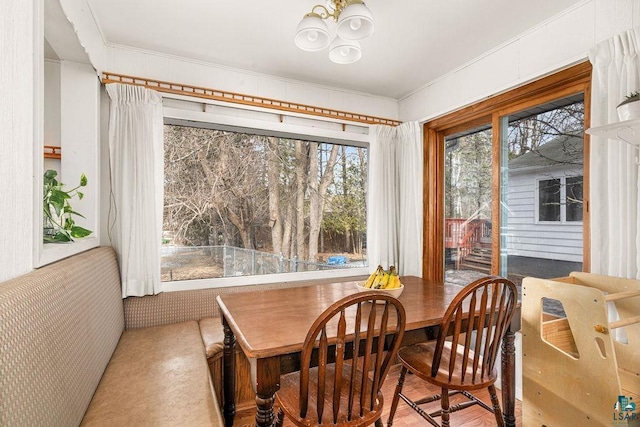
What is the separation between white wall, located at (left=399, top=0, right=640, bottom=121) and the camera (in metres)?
1.78

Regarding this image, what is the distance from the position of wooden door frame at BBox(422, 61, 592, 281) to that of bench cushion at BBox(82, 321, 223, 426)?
215 centimetres

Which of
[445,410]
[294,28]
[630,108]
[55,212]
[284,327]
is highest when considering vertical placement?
[294,28]

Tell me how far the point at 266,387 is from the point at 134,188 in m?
1.75

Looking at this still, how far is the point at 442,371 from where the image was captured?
1574 mm

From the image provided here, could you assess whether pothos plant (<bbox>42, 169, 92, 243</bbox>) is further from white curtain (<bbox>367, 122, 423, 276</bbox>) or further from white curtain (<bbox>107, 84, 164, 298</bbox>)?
white curtain (<bbox>367, 122, 423, 276</bbox>)

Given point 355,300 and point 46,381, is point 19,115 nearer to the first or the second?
point 46,381

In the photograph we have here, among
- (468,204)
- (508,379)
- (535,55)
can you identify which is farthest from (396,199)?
(508,379)

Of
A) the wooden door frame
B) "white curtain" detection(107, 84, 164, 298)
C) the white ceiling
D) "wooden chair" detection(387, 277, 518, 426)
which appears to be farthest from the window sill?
the wooden door frame

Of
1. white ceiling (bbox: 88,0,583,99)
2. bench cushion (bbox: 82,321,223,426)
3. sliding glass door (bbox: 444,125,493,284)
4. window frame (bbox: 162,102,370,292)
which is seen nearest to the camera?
bench cushion (bbox: 82,321,223,426)

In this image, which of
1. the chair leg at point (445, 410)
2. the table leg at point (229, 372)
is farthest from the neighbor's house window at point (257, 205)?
the chair leg at point (445, 410)

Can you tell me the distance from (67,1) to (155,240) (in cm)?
143

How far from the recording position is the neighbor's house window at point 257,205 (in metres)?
2.61

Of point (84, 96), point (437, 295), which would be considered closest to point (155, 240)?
point (84, 96)

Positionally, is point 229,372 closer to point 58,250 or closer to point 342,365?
point 342,365
